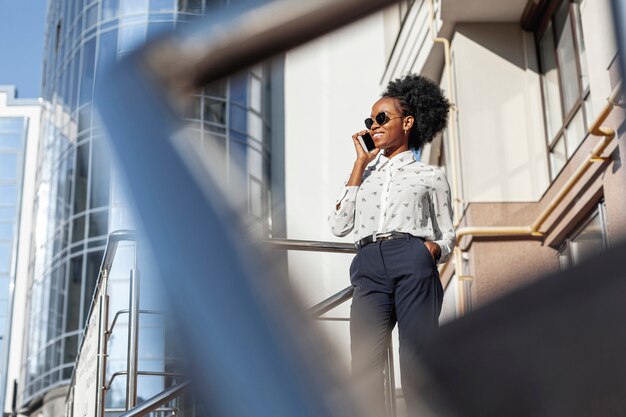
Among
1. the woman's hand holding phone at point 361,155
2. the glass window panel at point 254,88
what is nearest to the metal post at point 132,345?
the woman's hand holding phone at point 361,155

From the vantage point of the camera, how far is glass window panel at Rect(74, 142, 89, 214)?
2077 cm

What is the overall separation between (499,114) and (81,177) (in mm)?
13711

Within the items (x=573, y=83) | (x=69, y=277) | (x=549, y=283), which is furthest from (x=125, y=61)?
(x=69, y=277)

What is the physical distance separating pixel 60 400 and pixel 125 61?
2042cm

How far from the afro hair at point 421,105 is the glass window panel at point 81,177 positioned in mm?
18828

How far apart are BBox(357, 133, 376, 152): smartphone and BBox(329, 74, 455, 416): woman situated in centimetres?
1

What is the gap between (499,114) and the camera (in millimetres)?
9227

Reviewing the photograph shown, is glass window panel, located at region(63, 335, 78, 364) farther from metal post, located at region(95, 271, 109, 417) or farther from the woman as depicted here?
the woman

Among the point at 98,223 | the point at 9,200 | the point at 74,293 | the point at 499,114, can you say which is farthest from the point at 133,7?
the point at 499,114

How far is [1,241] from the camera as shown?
97.0ft

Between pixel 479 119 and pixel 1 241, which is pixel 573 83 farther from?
pixel 1 241

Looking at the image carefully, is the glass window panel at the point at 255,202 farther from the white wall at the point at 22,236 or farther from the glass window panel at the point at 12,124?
the glass window panel at the point at 12,124

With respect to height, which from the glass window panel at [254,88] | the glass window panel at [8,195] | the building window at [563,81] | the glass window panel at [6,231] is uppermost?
the glass window panel at [8,195]

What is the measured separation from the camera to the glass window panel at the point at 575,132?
7912mm
